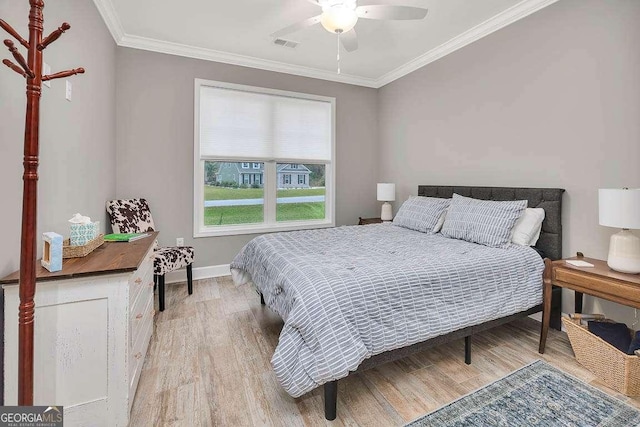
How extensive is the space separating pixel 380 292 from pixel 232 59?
3.60m

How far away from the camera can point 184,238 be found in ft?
12.6

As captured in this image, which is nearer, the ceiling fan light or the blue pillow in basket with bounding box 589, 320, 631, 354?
the blue pillow in basket with bounding box 589, 320, 631, 354

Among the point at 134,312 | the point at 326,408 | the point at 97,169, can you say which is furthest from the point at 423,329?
the point at 97,169

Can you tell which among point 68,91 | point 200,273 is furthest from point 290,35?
point 200,273

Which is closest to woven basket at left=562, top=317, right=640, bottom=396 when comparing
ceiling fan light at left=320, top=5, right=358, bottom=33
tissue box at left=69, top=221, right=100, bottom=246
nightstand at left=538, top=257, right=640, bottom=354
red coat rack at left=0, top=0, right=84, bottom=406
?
nightstand at left=538, top=257, right=640, bottom=354

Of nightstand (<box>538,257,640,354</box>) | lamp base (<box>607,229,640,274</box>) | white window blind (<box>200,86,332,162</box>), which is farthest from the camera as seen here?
white window blind (<box>200,86,332,162</box>)

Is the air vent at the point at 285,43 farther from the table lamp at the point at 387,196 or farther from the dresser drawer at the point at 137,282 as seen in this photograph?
the dresser drawer at the point at 137,282

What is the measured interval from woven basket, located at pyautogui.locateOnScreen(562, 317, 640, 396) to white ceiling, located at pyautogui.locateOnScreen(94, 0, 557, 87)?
2.73 meters

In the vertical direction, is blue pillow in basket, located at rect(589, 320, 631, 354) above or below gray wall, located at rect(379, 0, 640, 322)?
below

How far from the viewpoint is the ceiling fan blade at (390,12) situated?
2.18 m

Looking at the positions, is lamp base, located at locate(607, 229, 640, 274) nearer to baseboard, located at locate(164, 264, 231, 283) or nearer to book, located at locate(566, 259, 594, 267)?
book, located at locate(566, 259, 594, 267)

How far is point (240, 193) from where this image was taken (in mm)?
4219

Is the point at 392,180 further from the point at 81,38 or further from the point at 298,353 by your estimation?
the point at 81,38

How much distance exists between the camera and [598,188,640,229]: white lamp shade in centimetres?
185
